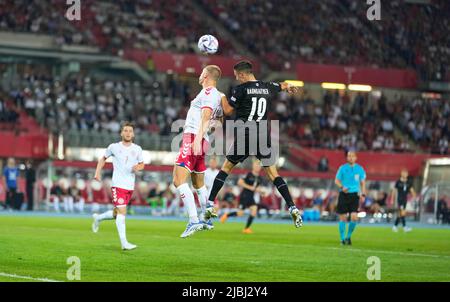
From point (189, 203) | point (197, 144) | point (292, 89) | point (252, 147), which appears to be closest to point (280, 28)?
point (292, 89)

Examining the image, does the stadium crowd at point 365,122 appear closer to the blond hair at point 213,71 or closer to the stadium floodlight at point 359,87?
the stadium floodlight at point 359,87

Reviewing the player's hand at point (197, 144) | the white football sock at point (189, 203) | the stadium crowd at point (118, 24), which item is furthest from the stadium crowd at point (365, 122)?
the player's hand at point (197, 144)

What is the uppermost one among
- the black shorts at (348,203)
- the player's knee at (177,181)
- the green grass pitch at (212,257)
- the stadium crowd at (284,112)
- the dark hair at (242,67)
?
the stadium crowd at (284,112)

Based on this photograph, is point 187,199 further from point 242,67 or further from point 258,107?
point 242,67

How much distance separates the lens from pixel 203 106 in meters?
18.1

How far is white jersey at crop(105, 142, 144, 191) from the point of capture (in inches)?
776

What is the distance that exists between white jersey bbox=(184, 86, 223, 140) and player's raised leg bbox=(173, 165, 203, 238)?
0.72 meters

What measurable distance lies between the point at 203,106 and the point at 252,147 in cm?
110

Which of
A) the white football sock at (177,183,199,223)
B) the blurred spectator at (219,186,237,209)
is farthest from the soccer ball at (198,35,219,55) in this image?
the blurred spectator at (219,186,237,209)

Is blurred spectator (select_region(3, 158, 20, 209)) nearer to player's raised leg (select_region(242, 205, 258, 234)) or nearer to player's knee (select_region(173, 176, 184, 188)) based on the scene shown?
player's raised leg (select_region(242, 205, 258, 234))

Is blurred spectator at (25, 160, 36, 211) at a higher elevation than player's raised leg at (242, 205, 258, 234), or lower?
higher

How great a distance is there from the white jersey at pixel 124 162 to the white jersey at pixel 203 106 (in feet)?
5.37

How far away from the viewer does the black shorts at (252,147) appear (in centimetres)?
1833
